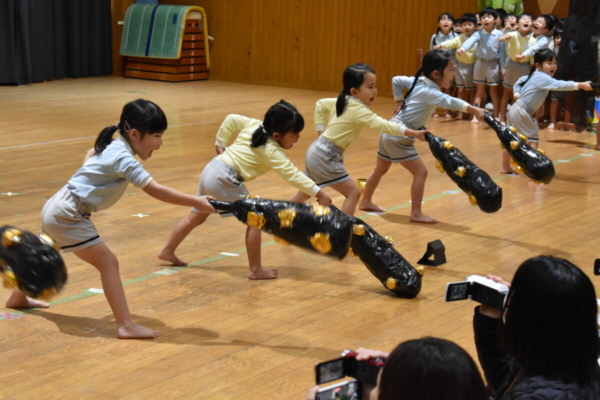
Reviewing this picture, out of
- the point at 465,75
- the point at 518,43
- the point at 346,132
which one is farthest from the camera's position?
the point at 465,75

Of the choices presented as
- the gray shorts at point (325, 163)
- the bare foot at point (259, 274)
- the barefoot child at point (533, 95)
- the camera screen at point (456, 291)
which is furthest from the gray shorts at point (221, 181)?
the barefoot child at point (533, 95)

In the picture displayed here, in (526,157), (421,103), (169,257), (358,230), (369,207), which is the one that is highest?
(421,103)

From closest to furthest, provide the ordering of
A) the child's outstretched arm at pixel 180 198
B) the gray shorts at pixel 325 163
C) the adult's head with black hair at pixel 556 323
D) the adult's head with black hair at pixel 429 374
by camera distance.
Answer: the adult's head with black hair at pixel 429 374
the adult's head with black hair at pixel 556 323
the child's outstretched arm at pixel 180 198
the gray shorts at pixel 325 163

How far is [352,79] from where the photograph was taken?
518cm

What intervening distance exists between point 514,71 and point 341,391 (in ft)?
32.0

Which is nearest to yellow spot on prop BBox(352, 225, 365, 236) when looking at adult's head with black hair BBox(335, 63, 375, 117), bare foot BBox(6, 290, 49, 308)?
adult's head with black hair BBox(335, 63, 375, 117)

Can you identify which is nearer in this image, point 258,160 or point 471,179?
point 258,160

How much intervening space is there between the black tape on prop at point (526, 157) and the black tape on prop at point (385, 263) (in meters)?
1.32

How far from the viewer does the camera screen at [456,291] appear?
191 cm

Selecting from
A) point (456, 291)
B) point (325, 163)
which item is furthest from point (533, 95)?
point (456, 291)

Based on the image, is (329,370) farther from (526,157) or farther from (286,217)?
(526,157)

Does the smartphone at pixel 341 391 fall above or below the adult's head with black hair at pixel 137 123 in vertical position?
below

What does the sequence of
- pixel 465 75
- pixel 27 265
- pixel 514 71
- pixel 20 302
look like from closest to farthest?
pixel 27 265 < pixel 20 302 < pixel 514 71 < pixel 465 75

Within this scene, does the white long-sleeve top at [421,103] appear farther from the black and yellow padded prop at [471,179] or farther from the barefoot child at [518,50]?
the barefoot child at [518,50]
